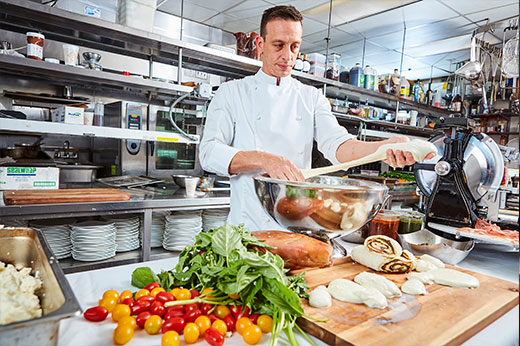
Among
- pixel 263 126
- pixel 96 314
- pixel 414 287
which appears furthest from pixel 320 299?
pixel 263 126

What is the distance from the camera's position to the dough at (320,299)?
2.93 ft

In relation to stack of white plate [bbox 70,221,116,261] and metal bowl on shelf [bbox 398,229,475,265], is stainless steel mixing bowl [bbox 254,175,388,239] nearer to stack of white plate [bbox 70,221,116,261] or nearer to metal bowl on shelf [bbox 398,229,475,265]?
metal bowl on shelf [bbox 398,229,475,265]

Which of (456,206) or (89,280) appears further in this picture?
(456,206)

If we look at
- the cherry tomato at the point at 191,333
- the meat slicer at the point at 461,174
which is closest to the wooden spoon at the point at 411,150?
the meat slicer at the point at 461,174

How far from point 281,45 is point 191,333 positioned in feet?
4.52

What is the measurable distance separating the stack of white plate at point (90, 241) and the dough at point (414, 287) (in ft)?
6.36

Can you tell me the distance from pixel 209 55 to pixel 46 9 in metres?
1.27

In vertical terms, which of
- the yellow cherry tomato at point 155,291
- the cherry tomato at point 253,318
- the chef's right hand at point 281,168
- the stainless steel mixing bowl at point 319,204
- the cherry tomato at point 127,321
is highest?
the chef's right hand at point 281,168

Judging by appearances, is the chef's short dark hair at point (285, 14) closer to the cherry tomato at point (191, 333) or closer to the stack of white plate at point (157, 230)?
the cherry tomato at point (191, 333)

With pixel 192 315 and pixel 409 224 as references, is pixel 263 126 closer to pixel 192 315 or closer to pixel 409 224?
pixel 409 224

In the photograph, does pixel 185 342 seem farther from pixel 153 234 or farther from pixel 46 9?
pixel 46 9

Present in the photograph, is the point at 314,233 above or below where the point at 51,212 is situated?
above

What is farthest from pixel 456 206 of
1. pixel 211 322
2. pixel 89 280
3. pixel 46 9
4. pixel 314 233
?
pixel 46 9

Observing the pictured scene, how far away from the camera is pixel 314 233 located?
1174mm
